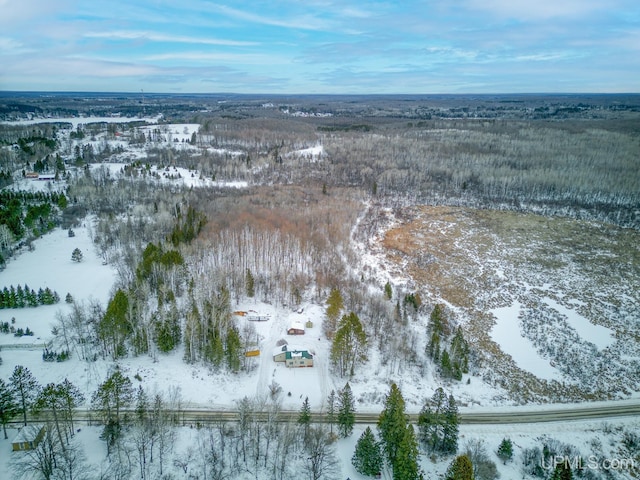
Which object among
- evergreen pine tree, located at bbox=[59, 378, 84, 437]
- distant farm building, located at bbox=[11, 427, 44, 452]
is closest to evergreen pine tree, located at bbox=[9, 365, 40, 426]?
distant farm building, located at bbox=[11, 427, 44, 452]

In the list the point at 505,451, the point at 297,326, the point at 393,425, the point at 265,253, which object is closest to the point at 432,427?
the point at 393,425

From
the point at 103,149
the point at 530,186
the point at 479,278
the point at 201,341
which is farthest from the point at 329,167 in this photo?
the point at 201,341

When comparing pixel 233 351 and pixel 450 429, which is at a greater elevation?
pixel 233 351

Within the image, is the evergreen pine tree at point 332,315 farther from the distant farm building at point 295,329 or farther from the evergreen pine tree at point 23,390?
the evergreen pine tree at point 23,390

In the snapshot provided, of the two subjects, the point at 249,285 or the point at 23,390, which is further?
the point at 249,285

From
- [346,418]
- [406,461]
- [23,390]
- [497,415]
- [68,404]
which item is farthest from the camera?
[497,415]

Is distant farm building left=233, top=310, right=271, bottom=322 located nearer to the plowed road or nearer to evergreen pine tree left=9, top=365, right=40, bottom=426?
the plowed road

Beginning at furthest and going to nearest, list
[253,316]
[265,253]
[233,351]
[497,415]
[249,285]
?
[265,253], [249,285], [253,316], [233,351], [497,415]

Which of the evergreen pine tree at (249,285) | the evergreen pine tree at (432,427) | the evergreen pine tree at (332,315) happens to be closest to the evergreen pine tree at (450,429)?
the evergreen pine tree at (432,427)

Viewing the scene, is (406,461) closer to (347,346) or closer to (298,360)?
(347,346)

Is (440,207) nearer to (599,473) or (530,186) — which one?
(530,186)
